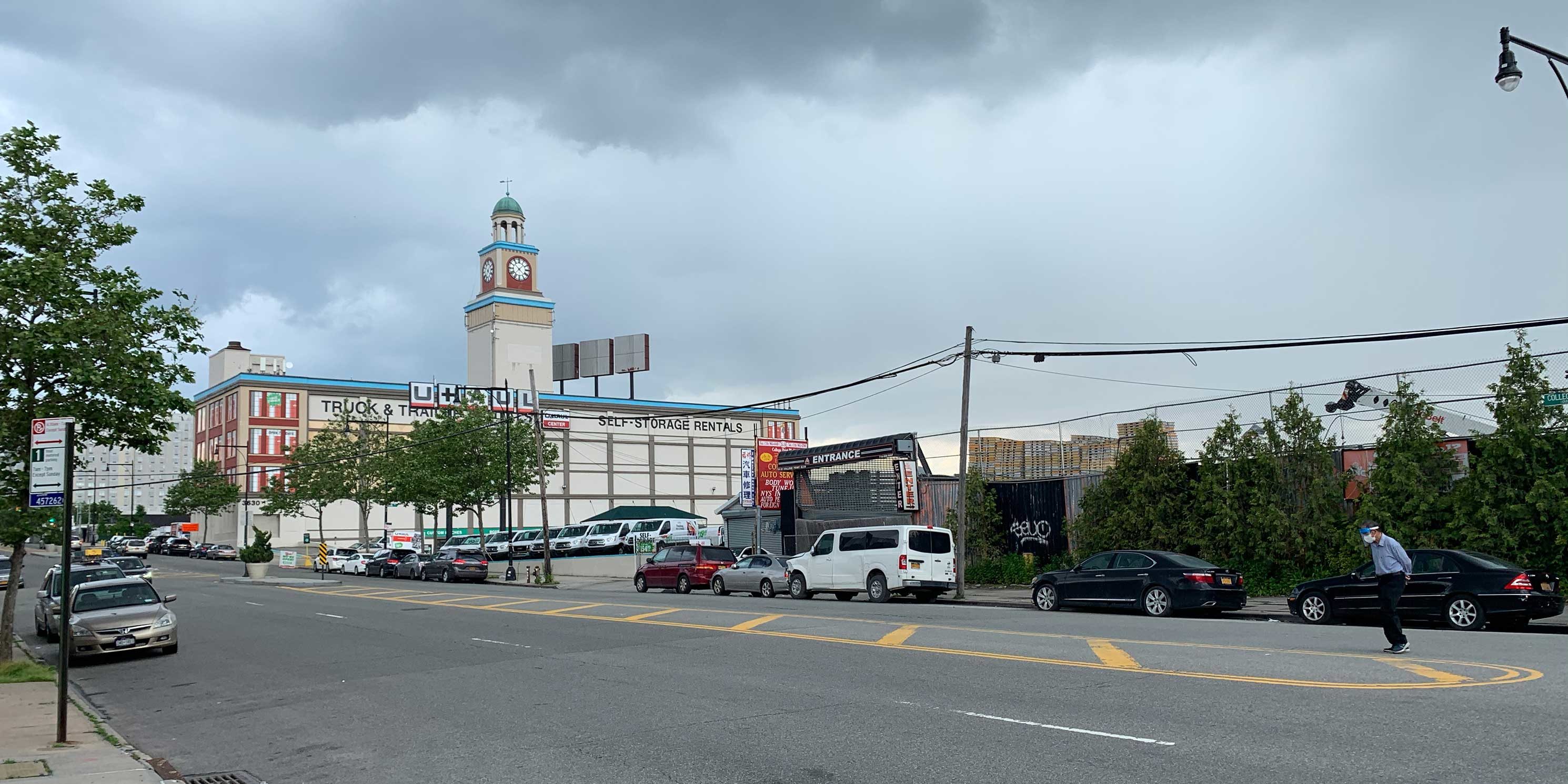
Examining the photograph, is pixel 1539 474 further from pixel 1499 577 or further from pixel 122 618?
pixel 122 618

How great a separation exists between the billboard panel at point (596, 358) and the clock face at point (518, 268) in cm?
777

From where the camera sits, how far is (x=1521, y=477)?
21359 millimetres

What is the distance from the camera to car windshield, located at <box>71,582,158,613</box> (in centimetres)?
2042

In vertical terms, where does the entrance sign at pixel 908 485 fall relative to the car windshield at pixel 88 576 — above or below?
above

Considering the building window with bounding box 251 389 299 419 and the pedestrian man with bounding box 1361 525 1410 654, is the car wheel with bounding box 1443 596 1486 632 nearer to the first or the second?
the pedestrian man with bounding box 1361 525 1410 654

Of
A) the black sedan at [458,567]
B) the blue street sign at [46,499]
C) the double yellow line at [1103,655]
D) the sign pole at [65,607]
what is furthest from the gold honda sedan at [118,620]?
the black sedan at [458,567]

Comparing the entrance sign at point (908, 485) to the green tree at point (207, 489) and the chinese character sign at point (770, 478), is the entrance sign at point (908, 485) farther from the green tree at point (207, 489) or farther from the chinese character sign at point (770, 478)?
the green tree at point (207, 489)

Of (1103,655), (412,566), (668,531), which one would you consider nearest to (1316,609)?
(1103,655)

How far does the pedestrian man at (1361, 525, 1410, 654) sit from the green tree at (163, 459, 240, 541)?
8312cm

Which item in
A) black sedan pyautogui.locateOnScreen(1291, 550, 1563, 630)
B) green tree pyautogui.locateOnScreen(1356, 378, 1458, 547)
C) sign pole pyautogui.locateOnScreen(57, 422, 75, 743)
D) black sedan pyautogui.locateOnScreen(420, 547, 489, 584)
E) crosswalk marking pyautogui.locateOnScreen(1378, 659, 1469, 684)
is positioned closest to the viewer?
sign pole pyautogui.locateOnScreen(57, 422, 75, 743)

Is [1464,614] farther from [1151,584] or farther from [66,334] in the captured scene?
[66,334]

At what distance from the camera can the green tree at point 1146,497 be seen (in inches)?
1120

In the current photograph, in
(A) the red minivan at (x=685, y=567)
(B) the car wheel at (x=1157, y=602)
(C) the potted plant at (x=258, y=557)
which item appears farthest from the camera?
(C) the potted plant at (x=258, y=557)

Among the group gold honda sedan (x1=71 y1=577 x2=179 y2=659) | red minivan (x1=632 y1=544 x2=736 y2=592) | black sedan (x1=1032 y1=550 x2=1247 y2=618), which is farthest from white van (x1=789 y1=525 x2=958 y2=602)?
gold honda sedan (x1=71 y1=577 x2=179 y2=659)
